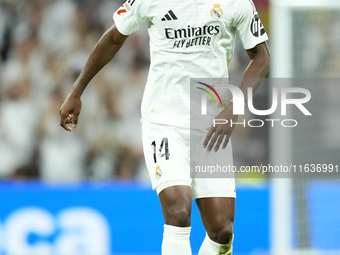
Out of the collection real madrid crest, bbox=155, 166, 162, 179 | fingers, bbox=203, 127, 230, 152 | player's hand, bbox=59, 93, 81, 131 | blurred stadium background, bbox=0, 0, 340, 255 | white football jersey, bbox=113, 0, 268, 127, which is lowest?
blurred stadium background, bbox=0, 0, 340, 255

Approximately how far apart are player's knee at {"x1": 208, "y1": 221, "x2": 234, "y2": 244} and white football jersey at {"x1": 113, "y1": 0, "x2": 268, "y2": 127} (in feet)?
2.05

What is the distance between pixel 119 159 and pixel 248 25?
12.7 feet

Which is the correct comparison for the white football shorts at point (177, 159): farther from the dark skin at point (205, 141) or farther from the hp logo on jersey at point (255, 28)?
the hp logo on jersey at point (255, 28)

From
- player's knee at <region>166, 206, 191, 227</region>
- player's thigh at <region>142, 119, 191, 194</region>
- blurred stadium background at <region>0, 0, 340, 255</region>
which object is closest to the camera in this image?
player's knee at <region>166, 206, 191, 227</region>

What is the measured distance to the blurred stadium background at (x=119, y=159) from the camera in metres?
5.71

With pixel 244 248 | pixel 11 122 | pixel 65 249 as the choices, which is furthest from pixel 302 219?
pixel 11 122

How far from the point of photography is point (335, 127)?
5691mm

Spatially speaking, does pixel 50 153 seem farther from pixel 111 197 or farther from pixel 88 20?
pixel 88 20

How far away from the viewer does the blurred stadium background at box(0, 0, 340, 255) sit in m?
5.71

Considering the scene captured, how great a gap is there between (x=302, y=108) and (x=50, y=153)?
116 inches

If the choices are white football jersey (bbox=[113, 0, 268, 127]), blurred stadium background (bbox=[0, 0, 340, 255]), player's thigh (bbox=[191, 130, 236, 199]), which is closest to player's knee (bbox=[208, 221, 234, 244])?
player's thigh (bbox=[191, 130, 236, 199])

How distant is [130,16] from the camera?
3428 millimetres

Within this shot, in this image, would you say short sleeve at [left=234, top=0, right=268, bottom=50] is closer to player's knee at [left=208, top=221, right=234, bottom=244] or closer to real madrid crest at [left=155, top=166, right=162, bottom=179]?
real madrid crest at [left=155, top=166, right=162, bottom=179]

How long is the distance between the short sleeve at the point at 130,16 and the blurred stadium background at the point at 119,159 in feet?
8.66
